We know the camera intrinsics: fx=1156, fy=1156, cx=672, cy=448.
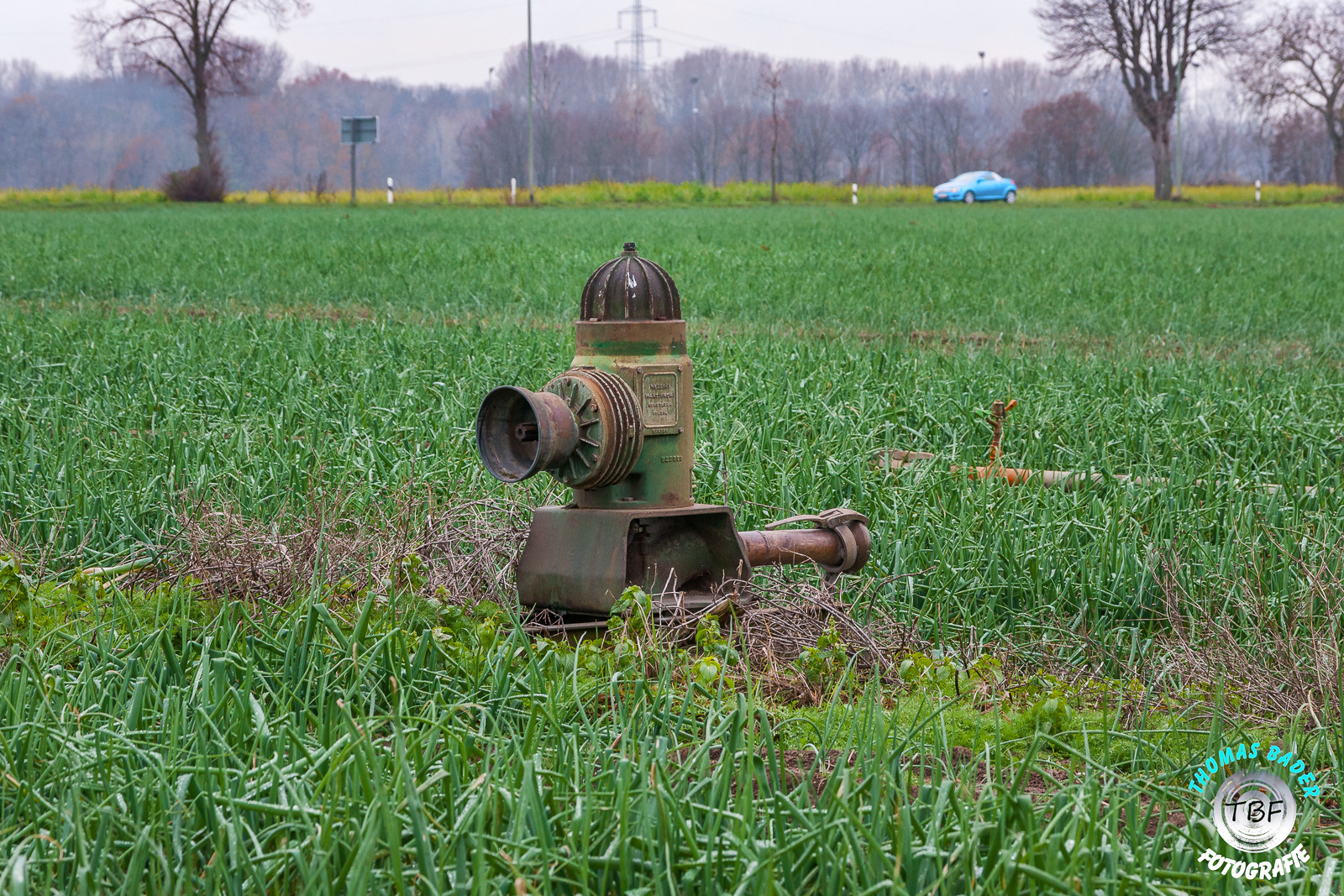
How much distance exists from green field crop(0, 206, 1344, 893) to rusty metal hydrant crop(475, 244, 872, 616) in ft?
0.85

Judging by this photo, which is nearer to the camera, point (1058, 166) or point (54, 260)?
point (54, 260)

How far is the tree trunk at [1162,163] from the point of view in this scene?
48.2 meters

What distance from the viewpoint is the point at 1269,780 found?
1.74 meters

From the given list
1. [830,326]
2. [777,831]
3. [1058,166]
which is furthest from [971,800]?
[1058,166]

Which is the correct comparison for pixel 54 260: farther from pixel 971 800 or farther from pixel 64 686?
pixel 971 800

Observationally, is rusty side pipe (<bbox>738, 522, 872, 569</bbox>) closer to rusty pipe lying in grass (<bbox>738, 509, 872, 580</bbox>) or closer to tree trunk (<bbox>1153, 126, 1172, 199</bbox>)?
rusty pipe lying in grass (<bbox>738, 509, 872, 580</bbox>)

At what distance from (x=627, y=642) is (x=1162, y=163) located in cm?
5256

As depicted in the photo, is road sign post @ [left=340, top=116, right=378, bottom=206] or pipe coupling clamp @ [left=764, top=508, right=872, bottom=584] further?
road sign post @ [left=340, top=116, right=378, bottom=206]

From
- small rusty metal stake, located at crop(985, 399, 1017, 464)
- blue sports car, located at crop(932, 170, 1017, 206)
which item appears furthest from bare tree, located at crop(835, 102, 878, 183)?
small rusty metal stake, located at crop(985, 399, 1017, 464)

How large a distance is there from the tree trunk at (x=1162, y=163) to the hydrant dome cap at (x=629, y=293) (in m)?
50.4

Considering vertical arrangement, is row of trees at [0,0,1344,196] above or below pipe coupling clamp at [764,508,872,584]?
above

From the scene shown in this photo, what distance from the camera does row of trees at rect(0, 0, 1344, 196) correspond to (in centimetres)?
5094

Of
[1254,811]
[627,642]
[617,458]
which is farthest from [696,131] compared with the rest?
[1254,811]

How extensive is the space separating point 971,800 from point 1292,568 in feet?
6.16
